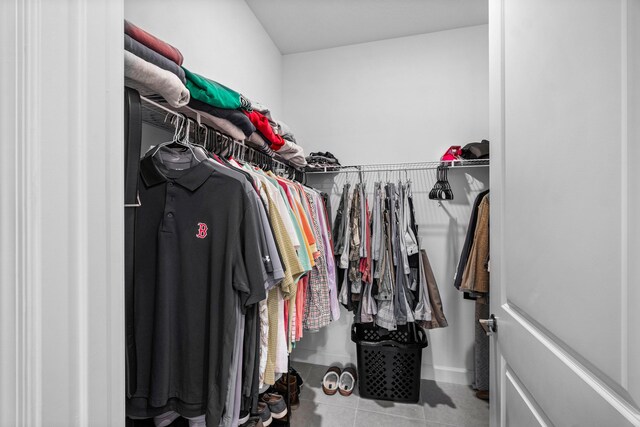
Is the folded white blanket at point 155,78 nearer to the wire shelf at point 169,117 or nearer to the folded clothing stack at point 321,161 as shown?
the wire shelf at point 169,117

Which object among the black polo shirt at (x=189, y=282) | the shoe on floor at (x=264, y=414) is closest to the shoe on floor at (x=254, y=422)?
the shoe on floor at (x=264, y=414)

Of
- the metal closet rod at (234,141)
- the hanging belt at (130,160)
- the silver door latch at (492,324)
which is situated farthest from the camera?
the silver door latch at (492,324)

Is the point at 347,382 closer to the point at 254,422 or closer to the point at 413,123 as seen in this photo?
the point at 254,422

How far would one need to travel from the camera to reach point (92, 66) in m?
0.40

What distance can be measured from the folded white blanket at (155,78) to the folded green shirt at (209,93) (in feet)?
0.35

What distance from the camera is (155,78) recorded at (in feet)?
2.59

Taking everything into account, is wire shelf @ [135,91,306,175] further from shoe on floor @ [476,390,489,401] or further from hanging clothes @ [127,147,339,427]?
shoe on floor @ [476,390,489,401]

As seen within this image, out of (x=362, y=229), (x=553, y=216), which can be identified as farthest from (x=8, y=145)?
(x=362, y=229)

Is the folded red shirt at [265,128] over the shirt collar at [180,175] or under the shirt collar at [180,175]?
over

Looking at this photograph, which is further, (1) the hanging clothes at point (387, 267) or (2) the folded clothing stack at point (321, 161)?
(2) the folded clothing stack at point (321, 161)

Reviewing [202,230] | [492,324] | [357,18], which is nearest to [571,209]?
[492,324]

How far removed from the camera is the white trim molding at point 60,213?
331mm

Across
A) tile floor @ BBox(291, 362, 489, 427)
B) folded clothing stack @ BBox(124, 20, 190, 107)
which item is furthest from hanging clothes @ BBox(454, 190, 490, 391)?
folded clothing stack @ BBox(124, 20, 190, 107)

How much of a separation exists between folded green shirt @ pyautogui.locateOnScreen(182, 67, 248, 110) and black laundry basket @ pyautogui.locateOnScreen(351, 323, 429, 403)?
1722mm
